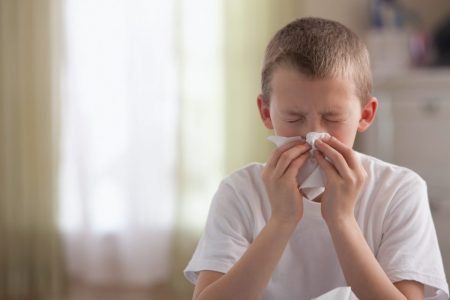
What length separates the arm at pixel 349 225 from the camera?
→ 120cm

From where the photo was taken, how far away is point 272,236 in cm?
123

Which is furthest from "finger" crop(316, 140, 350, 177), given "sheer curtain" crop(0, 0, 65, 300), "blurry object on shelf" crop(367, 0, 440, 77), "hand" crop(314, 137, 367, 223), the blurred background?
"sheer curtain" crop(0, 0, 65, 300)

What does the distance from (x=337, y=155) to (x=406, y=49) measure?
7.12 ft

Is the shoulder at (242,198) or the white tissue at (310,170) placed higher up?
the white tissue at (310,170)

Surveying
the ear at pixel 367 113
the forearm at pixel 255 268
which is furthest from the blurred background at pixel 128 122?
the forearm at pixel 255 268

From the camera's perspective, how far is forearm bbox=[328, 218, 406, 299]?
1.20 metres

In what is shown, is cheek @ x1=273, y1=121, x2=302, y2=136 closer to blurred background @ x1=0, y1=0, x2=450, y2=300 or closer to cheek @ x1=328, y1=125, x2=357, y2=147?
cheek @ x1=328, y1=125, x2=357, y2=147

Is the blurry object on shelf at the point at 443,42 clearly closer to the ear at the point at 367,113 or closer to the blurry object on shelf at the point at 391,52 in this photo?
the blurry object on shelf at the point at 391,52

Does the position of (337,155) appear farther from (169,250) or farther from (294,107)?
(169,250)

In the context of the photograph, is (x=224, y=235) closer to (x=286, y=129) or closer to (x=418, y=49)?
(x=286, y=129)

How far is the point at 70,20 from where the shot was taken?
3393mm

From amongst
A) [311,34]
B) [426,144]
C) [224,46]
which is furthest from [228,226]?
Result: [224,46]

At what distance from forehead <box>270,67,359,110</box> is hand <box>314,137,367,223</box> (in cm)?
7

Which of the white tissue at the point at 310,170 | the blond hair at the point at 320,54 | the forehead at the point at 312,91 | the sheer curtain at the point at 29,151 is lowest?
the sheer curtain at the point at 29,151
